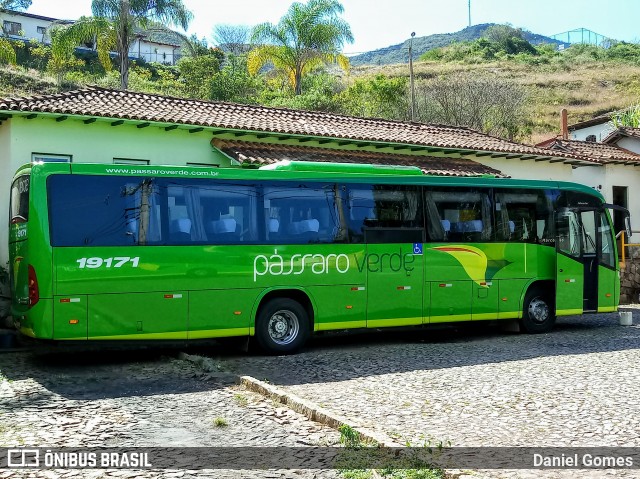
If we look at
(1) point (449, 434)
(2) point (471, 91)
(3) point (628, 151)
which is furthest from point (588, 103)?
(1) point (449, 434)

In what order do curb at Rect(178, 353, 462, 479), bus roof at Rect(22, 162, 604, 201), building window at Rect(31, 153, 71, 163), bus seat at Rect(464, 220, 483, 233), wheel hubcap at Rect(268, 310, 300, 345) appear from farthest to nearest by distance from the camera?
building window at Rect(31, 153, 71, 163)
bus seat at Rect(464, 220, 483, 233)
wheel hubcap at Rect(268, 310, 300, 345)
bus roof at Rect(22, 162, 604, 201)
curb at Rect(178, 353, 462, 479)

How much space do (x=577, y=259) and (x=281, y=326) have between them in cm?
702

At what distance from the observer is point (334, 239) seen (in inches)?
514

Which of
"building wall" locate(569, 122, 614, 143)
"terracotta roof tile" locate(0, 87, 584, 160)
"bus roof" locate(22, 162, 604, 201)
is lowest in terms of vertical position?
"bus roof" locate(22, 162, 604, 201)

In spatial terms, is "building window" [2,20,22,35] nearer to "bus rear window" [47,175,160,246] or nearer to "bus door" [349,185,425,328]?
"bus door" [349,185,425,328]

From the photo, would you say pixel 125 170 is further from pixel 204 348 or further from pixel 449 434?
pixel 449 434

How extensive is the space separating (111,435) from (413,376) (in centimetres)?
435

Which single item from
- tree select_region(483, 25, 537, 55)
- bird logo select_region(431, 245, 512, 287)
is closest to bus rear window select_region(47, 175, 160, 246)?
bird logo select_region(431, 245, 512, 287)

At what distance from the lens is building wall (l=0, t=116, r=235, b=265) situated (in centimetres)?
1714

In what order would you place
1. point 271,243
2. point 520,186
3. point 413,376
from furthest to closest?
point 520,186 < point 271,243 < point 413,376

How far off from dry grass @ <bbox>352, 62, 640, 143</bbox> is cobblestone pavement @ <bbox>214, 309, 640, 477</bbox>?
164 feet

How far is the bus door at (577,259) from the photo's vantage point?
15.8m

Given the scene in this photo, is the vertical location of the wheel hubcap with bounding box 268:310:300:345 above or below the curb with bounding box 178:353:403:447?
above

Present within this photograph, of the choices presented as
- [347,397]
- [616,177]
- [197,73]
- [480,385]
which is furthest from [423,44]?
[347,397]
